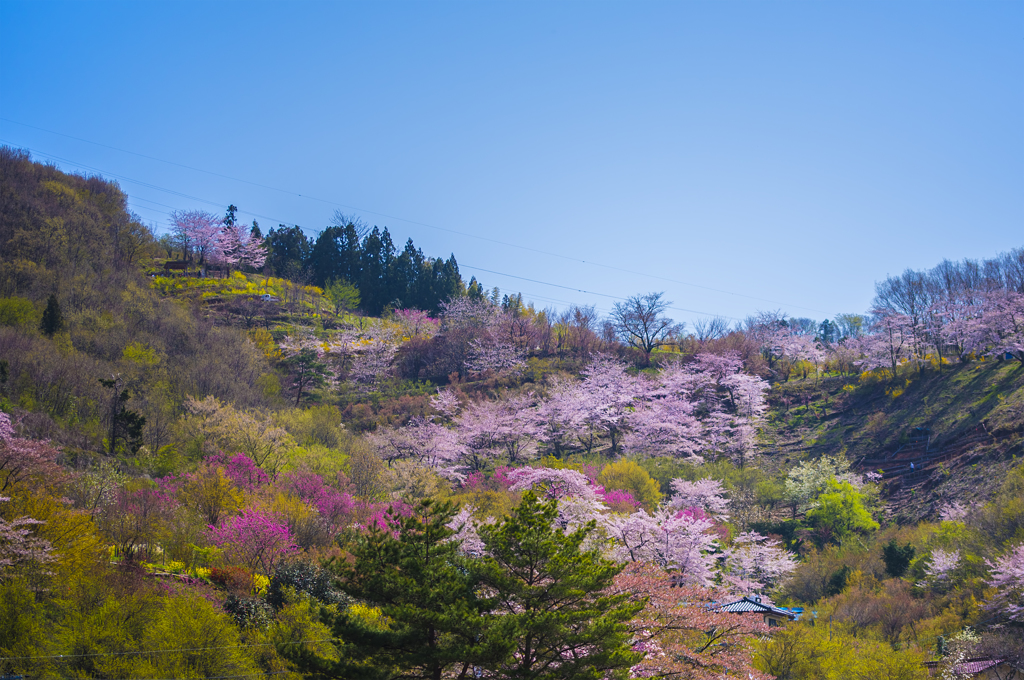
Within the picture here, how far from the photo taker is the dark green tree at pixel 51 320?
35.3 m

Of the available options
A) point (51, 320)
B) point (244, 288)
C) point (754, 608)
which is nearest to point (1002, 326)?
point (754, 608)

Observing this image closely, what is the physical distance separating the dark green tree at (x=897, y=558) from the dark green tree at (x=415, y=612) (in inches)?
893

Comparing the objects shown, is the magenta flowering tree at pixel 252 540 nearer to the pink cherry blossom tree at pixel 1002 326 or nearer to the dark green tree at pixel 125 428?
the dark green tree at pixel 125 428

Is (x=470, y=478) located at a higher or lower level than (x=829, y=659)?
higher

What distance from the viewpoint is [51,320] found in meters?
35.4

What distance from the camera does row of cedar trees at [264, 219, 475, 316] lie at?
7681 cm

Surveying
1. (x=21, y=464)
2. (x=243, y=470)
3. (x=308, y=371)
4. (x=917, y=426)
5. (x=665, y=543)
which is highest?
(x=917, y=426)

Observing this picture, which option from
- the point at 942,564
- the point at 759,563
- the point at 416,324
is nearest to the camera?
the point at 942,564

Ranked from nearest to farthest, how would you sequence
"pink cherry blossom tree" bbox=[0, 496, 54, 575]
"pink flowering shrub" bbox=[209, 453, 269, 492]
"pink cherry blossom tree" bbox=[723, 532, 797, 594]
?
"pink cherry blossom tree" bbox=[0, 496, 54, 575]
"pink flowering shrub" bbox=[209, 453, 269, 492]
"pink cherry blossom tree" bbox=[723, 532, 797, 594]

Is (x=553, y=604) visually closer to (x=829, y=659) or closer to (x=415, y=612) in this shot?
(x=415, y=612)

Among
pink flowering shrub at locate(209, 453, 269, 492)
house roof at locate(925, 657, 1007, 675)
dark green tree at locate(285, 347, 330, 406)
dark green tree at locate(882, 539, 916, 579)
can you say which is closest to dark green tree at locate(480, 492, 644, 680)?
house roof at locate(925, 657, 1007, 675)

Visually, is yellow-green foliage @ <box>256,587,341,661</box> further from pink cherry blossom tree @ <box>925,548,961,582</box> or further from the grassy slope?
the grassy slope

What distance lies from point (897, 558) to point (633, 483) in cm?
1224

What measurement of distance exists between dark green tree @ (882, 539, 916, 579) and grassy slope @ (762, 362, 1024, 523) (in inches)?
257
